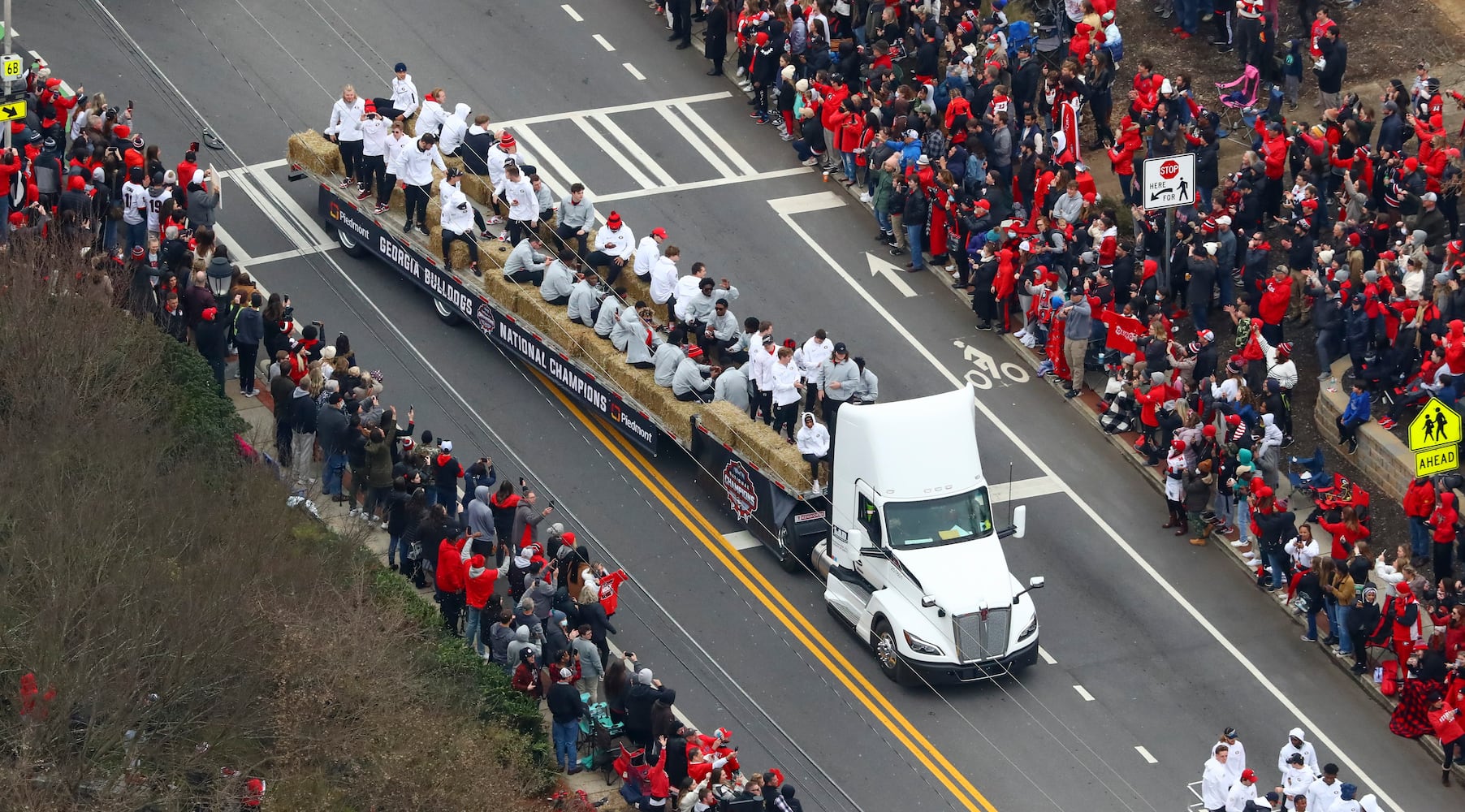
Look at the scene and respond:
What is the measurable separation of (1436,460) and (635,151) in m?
16.7

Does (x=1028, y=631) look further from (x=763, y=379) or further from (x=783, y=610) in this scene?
(x=763, y=379)

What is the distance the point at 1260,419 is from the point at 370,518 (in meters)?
12.6

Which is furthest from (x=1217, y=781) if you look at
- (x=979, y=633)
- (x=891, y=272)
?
(x=891, y=272)

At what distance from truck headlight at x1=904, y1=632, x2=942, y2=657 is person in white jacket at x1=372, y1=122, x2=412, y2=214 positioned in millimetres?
12117

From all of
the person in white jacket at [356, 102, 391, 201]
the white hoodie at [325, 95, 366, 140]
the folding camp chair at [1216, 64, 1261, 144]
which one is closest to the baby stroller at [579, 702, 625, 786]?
the person in white jacket at [356, 102, 391, 201]

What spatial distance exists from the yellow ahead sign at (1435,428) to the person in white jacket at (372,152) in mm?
16242

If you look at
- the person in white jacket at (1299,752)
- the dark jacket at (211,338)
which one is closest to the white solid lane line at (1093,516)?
the person in white jacket at (1299,752)

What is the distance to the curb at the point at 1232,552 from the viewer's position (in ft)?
111

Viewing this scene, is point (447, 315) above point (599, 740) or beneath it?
above

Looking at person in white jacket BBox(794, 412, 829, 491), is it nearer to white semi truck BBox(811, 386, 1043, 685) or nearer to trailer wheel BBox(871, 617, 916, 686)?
white semi truck BBox(811, 386, 1043, 685)

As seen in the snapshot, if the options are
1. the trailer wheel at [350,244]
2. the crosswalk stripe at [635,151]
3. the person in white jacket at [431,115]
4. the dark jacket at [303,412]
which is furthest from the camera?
the crosswalk stripe at [635,151]

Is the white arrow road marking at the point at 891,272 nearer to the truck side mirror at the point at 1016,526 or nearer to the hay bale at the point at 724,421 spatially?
the hay bale at the point at 724,421

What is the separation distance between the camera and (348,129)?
41562mm

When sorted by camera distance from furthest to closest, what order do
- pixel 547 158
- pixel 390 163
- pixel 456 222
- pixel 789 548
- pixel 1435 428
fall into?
pixel 547 158 → pixel 390 163 → pixel 456 222 → pixel 789 548 → pixel 1435 428
